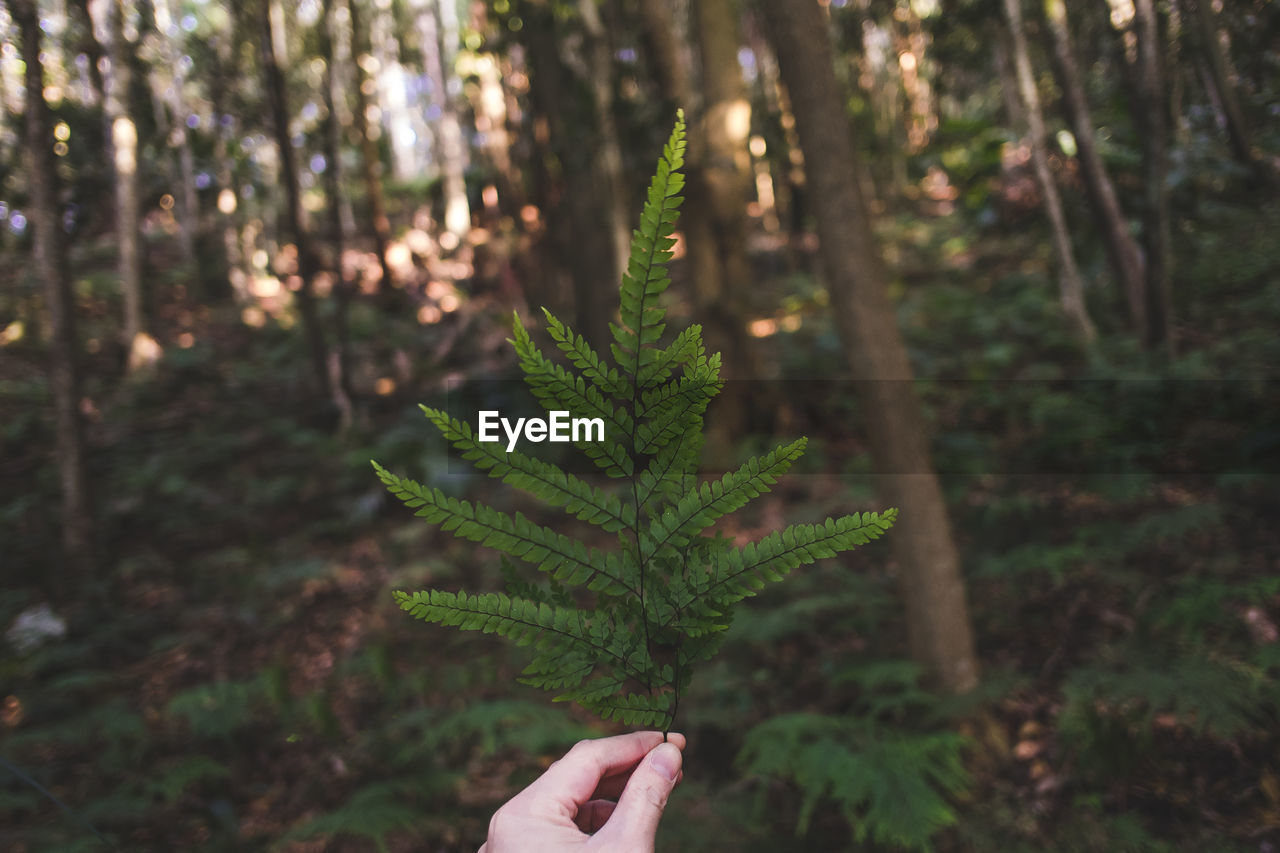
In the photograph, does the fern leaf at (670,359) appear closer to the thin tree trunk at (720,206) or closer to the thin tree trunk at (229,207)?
the thin tree trunk at (720,206)

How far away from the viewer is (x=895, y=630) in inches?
184

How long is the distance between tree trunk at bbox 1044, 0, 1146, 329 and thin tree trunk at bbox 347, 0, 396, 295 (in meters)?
11.1

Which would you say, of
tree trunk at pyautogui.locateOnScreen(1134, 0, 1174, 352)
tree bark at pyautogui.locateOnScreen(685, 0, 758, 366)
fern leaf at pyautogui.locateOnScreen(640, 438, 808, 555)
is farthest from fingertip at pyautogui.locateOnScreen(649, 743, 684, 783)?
tree trunk at pyautogui.locateOnScreen(1134, 0, 1174, 352)

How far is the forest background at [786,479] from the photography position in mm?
3396

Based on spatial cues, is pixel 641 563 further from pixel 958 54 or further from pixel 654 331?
pixel 958 54

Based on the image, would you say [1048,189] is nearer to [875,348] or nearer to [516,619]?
[875,348]

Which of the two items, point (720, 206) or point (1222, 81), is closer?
point (1222, 81)

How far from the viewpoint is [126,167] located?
13062mm

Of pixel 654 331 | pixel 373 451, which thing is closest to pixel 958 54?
pixel 373 451

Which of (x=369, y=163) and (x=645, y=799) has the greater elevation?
(x=369, y=163)

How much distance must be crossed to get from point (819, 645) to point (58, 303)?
7.61 metres

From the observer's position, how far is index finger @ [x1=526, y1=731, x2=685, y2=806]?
2.92 feet

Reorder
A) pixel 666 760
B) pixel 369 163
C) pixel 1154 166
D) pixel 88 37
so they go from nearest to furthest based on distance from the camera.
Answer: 1. pixel 666 760
2. pixel 1154 166
3. pixel 88 37
4. pixel 369 163

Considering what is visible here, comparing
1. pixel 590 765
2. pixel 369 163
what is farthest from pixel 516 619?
pixel 369 163
